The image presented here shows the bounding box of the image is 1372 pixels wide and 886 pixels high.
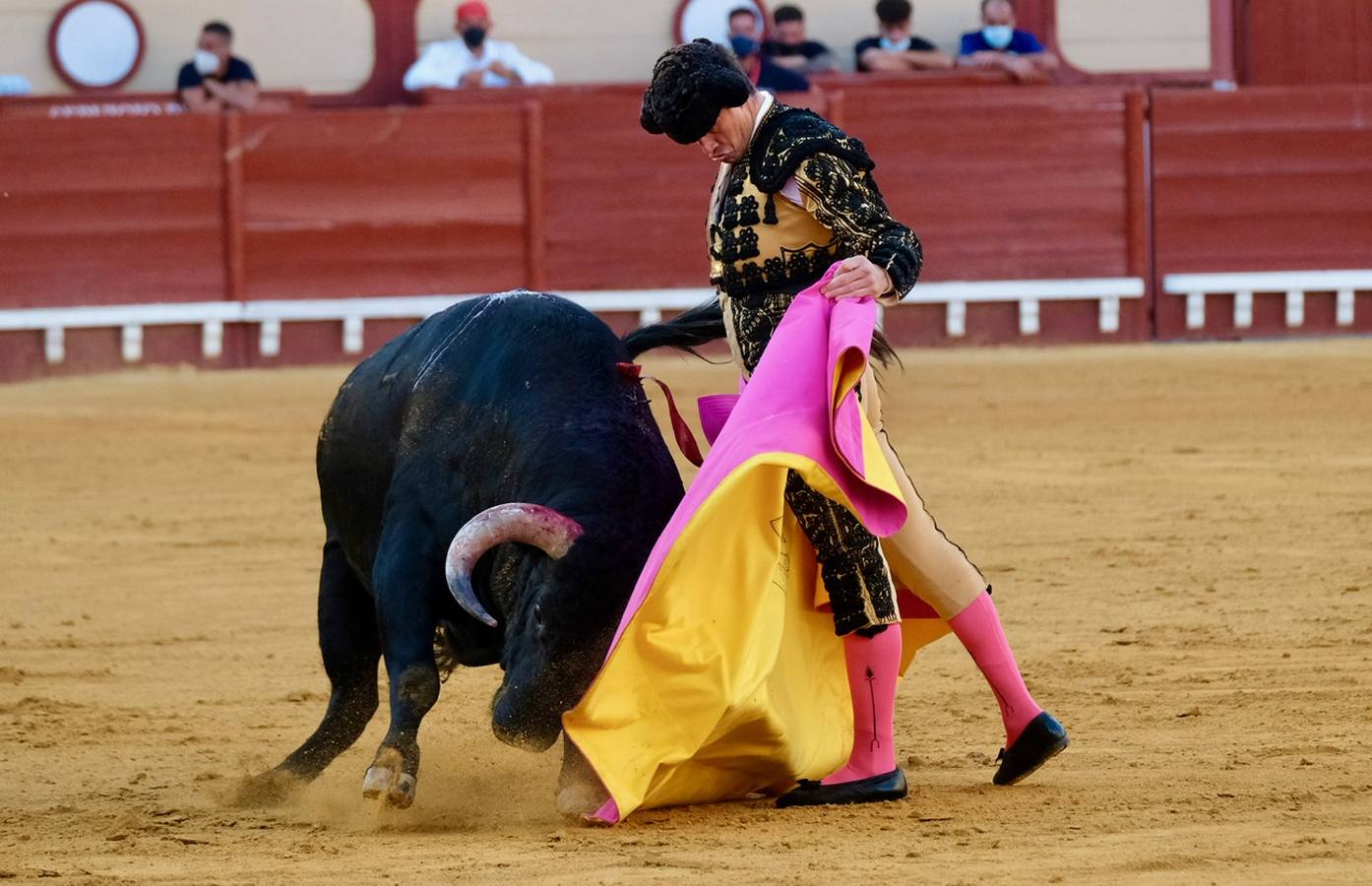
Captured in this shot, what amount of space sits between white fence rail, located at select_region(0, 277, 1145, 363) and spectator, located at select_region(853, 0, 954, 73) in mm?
1001

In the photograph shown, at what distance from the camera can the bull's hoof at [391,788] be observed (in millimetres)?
2670

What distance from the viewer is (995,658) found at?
2.86 m

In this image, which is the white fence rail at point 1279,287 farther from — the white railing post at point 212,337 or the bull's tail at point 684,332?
the bull's tail at point 684,332

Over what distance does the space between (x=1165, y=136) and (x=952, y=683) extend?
683 cm

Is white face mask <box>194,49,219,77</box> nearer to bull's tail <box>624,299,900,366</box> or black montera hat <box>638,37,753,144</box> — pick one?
bull's tail <box>624,299,900,366</box>

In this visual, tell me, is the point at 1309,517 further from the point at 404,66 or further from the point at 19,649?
the point at 404,66

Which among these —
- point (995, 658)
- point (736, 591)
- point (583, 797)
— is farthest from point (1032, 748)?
point (583, 797)

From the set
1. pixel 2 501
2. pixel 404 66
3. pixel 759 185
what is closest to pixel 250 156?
pixel 404 66

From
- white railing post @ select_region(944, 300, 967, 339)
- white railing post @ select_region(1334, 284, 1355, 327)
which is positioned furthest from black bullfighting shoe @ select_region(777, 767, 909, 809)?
white railing post @ select_region(1334, 284, 1355, 327)

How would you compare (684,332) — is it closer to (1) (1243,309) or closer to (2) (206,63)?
(2) (206,63)

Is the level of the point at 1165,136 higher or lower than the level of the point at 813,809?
higher

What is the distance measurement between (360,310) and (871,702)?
7202 millimetres

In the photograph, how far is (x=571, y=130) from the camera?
32.3 ft

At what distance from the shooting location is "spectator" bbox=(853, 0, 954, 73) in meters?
9.99
